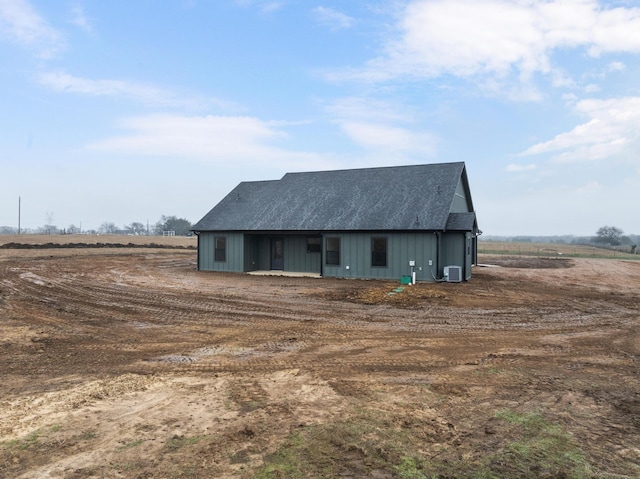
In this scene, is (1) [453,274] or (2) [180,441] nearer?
(2) [180,441]

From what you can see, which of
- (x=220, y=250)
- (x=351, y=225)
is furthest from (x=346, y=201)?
(x=220, y=250)

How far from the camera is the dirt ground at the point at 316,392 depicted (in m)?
3.86

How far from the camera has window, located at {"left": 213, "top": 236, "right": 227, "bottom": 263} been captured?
23500 millimetres

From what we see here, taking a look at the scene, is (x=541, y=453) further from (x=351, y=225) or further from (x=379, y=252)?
(x=351, y=225)

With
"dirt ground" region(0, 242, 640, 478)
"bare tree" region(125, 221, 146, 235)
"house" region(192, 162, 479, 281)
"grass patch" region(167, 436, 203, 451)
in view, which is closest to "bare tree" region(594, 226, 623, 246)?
"house" region(192, 162, 479, 281)

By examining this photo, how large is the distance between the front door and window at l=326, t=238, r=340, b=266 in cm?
337

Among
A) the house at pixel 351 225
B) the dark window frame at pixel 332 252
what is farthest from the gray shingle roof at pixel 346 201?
the dark window frame at pixel 332 252

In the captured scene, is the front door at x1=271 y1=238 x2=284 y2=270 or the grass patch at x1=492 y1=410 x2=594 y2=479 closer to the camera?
the grass patch at x1=492 y1=410 x2=594 y2=479

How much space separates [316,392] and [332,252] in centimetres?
1560

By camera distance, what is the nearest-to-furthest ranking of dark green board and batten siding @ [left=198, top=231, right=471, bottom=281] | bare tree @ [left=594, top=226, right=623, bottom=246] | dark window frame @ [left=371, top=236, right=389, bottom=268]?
dark green board and batten siding @ [left=198, top=231, right=471, bottom=281]
dark window frame @ [left=371, top=236, right=389, bottom=268]
bare tree @ [left=594, top=226, right=623, bottom=246]

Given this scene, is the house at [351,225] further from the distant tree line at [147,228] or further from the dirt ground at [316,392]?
the distant tree line at [147,228]

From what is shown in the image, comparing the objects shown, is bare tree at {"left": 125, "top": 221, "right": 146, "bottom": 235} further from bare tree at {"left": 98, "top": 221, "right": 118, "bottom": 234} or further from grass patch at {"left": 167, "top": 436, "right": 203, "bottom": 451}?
grass patch at {"left": 167, "top": 436, "right": 203, "bottom": 451}

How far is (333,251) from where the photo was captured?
→ 2106cm

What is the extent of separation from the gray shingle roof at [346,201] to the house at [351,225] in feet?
0.17
